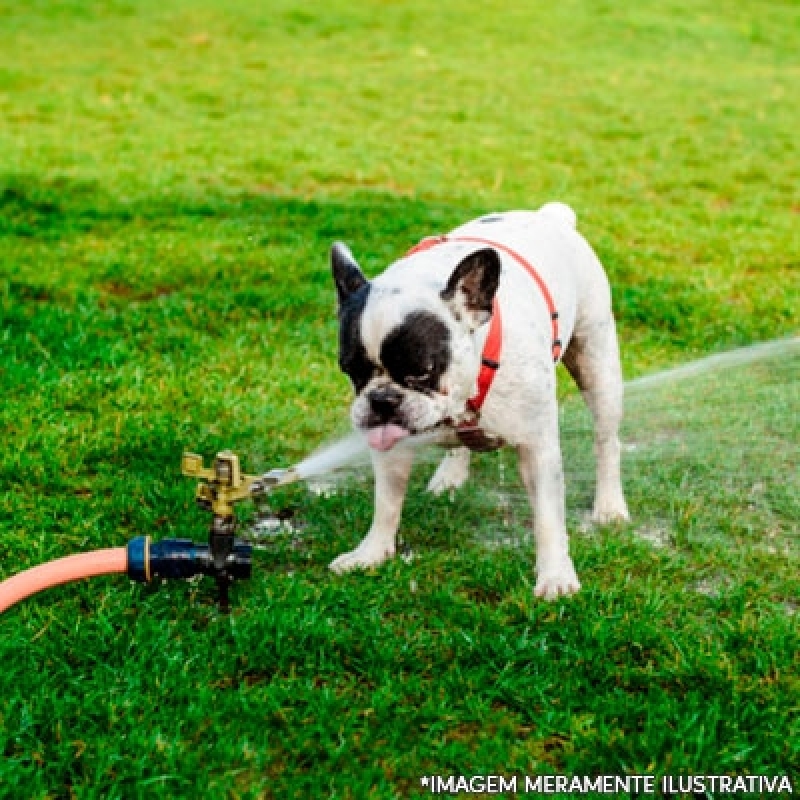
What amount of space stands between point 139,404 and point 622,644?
2873mm

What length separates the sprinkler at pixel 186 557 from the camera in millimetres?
3295

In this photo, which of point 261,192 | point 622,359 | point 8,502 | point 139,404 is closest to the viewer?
point 8,502

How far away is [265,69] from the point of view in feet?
55.9

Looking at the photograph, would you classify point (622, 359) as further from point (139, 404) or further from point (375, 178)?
point (375, 178)

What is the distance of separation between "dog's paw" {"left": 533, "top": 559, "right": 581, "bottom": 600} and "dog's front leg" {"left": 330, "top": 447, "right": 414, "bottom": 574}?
0.56 m

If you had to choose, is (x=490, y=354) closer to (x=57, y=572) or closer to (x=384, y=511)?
(x=384, y=511)

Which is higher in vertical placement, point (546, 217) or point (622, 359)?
point (546, 217)

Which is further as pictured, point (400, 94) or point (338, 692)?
point (400, 94)

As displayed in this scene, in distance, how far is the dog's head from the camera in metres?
3.29

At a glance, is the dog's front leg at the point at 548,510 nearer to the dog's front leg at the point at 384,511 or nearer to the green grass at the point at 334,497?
the green grass at the point at 334,497

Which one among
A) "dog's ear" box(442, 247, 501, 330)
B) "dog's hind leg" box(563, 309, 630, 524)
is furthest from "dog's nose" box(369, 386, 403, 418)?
"dog's hind leg" box(563, 309, 630, 524)

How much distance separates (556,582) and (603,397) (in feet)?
3.39

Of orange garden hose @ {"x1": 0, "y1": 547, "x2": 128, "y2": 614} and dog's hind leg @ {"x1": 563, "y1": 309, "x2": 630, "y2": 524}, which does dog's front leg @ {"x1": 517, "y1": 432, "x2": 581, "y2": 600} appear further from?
orange garden hose @ {"x1": 0, "y1": 547, "x2": 128, "y2": 614}

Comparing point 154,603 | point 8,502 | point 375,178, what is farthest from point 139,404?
point 375,178
